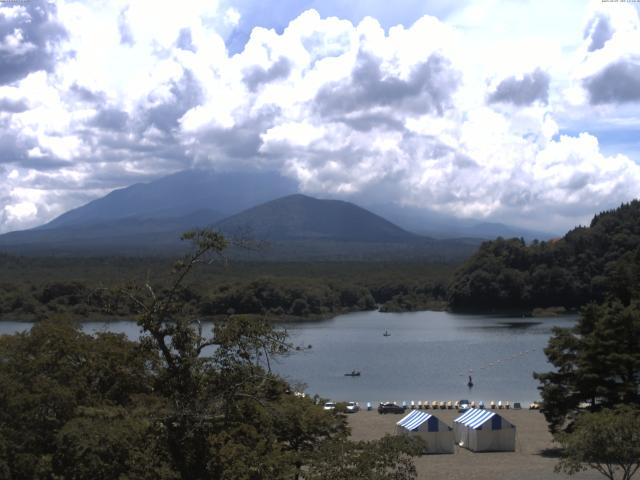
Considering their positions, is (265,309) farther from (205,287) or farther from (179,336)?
(179,336)

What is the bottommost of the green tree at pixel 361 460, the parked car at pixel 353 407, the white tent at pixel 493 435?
the parked car at pixel 353 407

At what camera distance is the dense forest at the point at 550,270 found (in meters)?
70.4

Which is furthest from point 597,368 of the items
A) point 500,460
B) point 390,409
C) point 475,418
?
point 390,409

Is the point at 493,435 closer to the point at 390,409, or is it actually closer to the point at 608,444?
the point at 390,409

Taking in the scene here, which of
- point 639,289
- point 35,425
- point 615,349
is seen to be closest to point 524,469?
point 615,349

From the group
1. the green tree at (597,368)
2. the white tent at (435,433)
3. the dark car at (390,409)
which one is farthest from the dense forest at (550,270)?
the white tent at (435,433)

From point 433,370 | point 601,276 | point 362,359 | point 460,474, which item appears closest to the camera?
point 460,474

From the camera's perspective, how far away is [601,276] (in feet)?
225

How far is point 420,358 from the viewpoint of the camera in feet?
141

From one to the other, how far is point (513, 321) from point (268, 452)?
55.8 metres

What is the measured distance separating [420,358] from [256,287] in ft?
76.9

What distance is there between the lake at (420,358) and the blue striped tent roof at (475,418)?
4.71 meters

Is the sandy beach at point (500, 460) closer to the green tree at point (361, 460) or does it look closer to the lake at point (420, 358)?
the lake at point (420, 358)

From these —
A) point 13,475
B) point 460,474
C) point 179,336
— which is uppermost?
point 179,336
